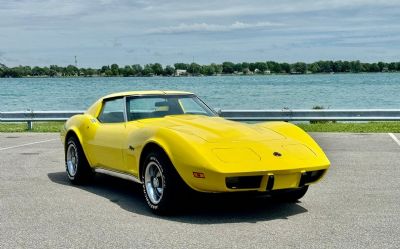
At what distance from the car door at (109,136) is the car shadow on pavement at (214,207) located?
0.38m

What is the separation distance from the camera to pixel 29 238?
5.50 metres

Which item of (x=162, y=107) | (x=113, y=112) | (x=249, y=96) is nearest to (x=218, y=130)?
(x=162, y=107)

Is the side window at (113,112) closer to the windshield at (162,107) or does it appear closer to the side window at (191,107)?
the windshield at (162,107)

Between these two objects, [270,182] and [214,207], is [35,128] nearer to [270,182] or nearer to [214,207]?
[214,207]

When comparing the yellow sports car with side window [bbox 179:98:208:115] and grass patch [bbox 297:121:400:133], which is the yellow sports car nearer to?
side window [bbox 179:98:208:115]

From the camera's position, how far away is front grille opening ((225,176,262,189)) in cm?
596

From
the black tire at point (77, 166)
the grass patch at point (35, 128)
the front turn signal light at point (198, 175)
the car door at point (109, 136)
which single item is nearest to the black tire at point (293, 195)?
the front turn signal light at point (198, 175)

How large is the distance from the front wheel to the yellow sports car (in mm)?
10

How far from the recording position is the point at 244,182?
236 inches

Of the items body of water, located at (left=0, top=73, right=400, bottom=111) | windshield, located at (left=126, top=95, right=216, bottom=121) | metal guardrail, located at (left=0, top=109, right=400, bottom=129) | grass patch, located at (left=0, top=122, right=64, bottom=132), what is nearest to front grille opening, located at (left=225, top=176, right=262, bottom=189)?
windshield, located at (left=126, top=95, right=216, bottom=121)

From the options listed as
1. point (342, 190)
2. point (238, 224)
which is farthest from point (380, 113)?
point (238, 224)

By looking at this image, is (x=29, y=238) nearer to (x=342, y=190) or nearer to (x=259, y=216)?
(x=259, y=216)

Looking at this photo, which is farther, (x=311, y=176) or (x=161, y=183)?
(x=161, y=183)

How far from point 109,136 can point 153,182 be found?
1246 millimetres
